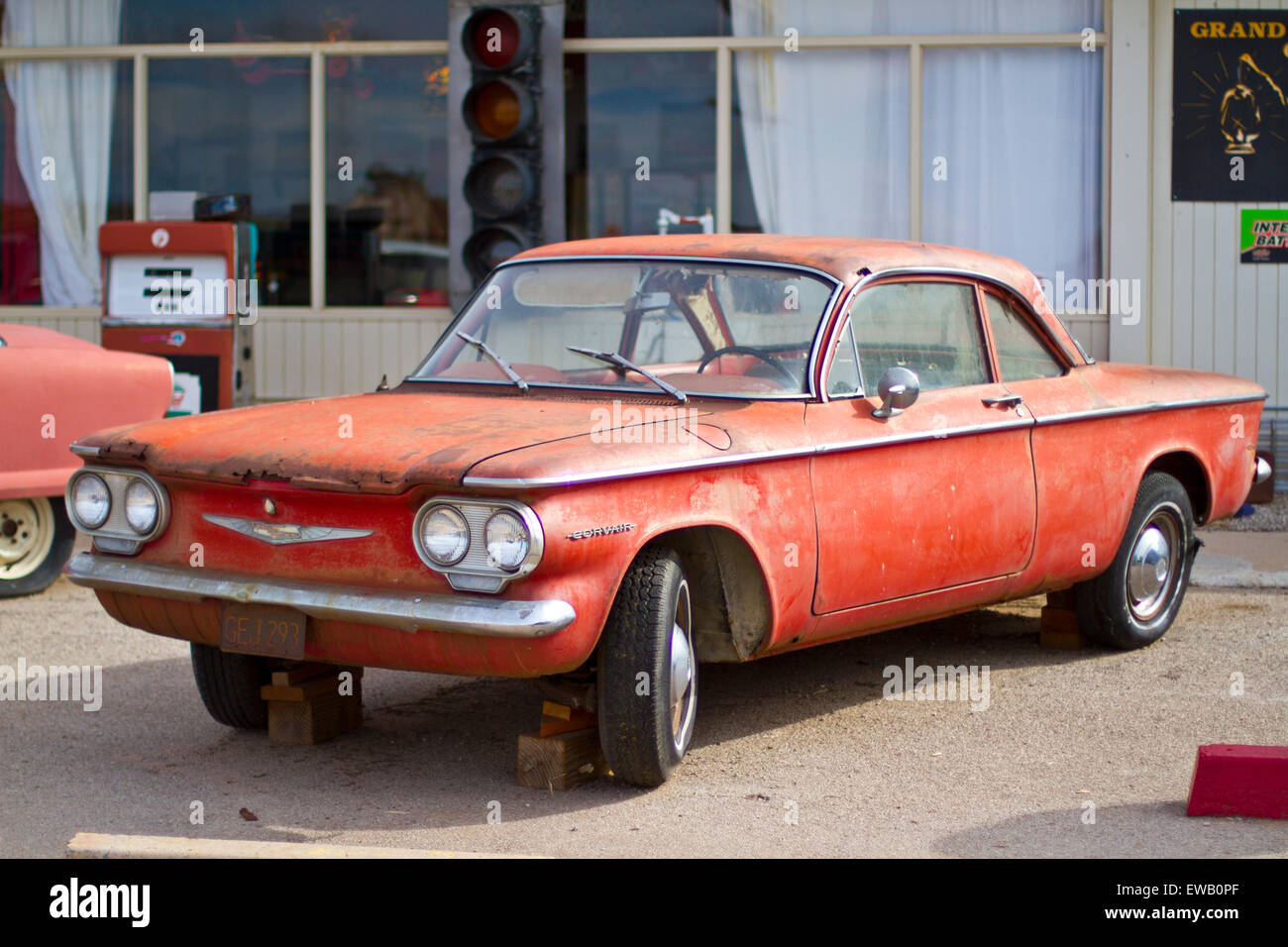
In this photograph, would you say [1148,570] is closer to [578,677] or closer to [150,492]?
[578,677]

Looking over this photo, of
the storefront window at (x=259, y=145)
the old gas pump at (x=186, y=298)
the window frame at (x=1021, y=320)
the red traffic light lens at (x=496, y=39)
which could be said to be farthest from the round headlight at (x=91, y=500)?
the storefront window at (x=259, y=145)

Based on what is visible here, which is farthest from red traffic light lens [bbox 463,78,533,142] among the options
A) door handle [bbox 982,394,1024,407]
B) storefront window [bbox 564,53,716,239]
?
door handle [bbox 982,394,1024,407]

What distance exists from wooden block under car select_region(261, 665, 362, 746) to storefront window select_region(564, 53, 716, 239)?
6.60 m

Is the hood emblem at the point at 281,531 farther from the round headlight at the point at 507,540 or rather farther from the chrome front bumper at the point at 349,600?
the round headlight at the point at 507,540

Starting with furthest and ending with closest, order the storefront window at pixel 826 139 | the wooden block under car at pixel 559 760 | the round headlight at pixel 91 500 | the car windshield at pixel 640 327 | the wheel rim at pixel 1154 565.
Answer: the storefront window at pixel 826 139 → the wheel rim at pixel 1154 565 → the car windshield at pixel 640 327 → the round headlight at pixel 91 500 → the wooden block under car at pixel 559 760

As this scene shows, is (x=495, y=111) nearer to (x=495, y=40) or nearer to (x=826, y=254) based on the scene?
(x=495, y=40)

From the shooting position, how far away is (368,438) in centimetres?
416

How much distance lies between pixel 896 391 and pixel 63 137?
8983 millimetres

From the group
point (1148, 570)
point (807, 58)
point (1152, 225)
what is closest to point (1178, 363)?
point (1152, 225)

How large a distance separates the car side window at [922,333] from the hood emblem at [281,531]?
5.89 ft

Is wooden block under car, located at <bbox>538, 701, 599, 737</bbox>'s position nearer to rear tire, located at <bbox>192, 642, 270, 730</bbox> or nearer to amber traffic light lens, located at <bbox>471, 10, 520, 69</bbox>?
rear tire, located at <bbox>192, 642, 270, 730</bbox>

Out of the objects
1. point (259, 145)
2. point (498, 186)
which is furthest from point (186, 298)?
point (498, 186)

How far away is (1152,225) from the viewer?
34.2 ft

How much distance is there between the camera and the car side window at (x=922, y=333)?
5.01 m
